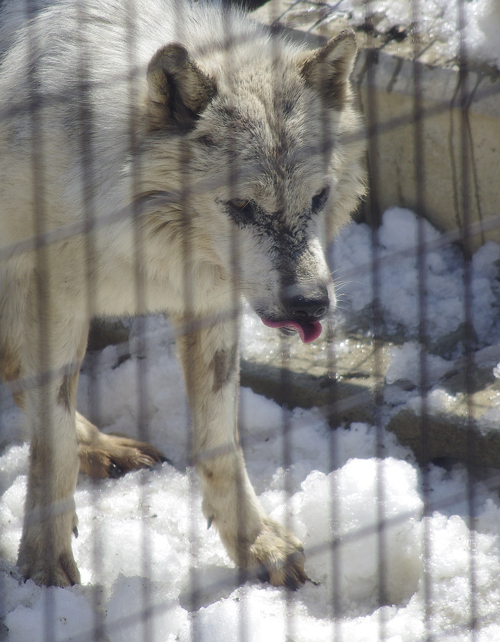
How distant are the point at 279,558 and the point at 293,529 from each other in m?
0.28

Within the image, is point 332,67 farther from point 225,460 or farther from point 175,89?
point 225,460

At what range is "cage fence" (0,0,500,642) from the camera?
2.62 meters

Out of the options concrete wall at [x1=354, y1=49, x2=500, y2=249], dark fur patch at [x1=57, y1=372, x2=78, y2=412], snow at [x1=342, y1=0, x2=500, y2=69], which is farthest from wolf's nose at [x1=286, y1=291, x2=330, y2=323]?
snow at [x1=342, y1=0, x2=500, y2=69]

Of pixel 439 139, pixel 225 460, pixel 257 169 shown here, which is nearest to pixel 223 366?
pixel 225 460

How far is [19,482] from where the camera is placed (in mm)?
3688

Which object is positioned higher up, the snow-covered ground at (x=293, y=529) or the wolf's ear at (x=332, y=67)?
the wolf's ear at (x=332, y=67)

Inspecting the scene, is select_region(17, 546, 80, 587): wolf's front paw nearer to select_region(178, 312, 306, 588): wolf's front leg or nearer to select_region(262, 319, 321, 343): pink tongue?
select_region(178, 312, 306, 588): wolf's front leg

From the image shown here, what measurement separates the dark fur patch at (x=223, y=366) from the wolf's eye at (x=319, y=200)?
3.01 feet

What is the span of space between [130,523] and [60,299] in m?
1.25

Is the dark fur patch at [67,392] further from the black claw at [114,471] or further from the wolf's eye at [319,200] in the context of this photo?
the wolf's eye at [319,200]

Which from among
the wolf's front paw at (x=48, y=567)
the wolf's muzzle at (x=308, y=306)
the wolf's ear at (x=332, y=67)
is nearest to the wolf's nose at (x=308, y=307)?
the wolf's muzzle at (x=308, y=306)

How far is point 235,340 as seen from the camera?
3.35 meters

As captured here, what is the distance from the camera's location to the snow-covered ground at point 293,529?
9.37 feet

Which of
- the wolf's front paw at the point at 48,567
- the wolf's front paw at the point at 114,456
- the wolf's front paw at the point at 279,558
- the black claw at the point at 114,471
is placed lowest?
the wolf's front paw at the point at 279,558
